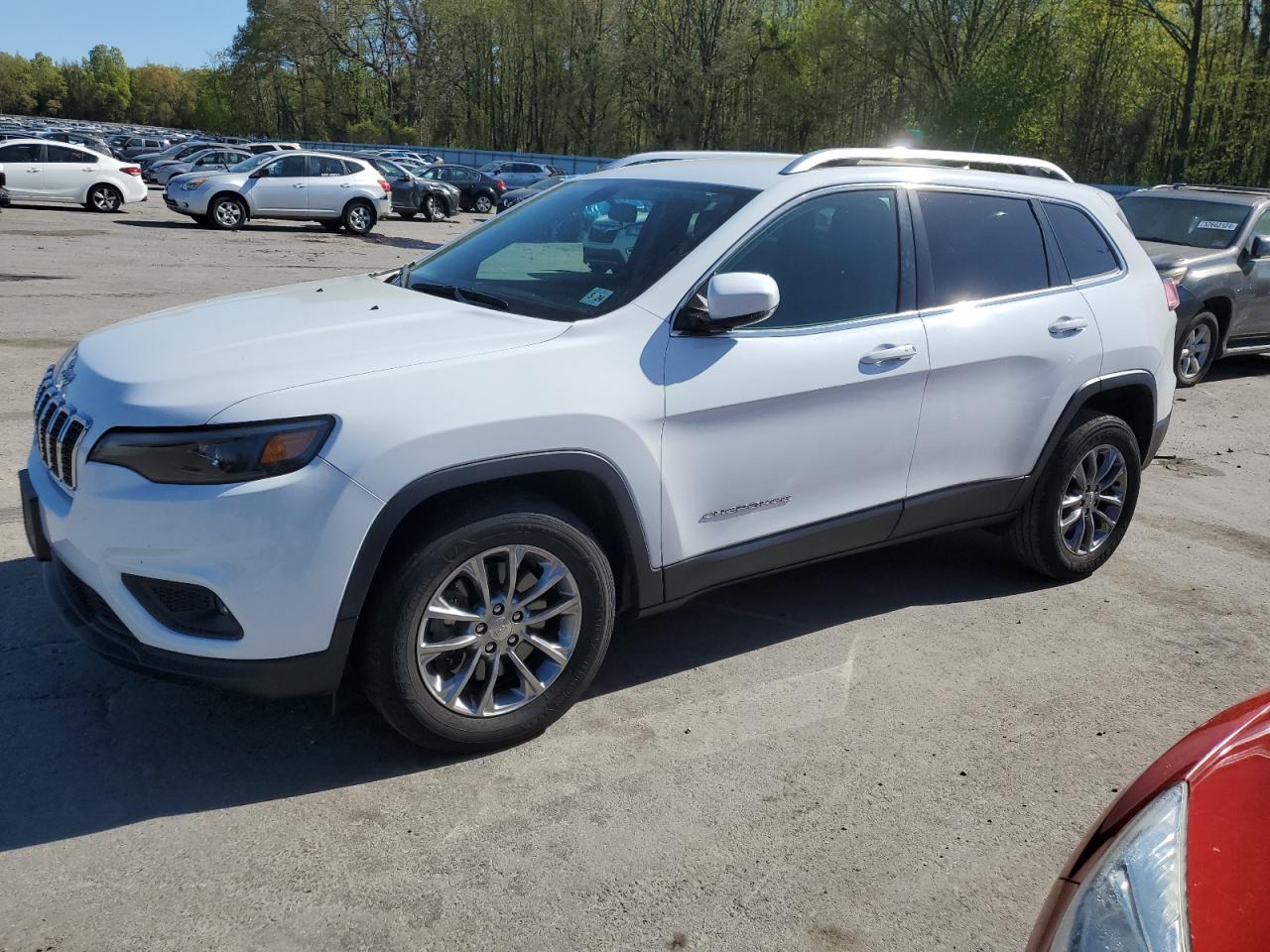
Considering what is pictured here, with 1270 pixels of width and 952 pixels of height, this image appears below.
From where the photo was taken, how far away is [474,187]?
1353 inches

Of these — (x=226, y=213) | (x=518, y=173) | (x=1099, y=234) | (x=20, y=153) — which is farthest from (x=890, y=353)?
(x=518, y=173)

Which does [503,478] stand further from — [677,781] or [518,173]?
[518,173]

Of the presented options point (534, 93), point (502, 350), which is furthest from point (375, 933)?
point (534, 93)

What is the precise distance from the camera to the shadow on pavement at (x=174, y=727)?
312 centimetres

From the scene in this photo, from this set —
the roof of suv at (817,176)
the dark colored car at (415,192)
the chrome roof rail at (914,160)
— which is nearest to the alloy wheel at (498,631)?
the roof of suv at (817,176)

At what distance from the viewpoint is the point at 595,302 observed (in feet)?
12.0

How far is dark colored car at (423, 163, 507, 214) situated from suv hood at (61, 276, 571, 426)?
3142cm

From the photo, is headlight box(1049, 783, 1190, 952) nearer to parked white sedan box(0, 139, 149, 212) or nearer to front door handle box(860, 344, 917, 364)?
front door handle box(860, 344, 917, 364)

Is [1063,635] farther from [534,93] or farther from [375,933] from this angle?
[534,93]

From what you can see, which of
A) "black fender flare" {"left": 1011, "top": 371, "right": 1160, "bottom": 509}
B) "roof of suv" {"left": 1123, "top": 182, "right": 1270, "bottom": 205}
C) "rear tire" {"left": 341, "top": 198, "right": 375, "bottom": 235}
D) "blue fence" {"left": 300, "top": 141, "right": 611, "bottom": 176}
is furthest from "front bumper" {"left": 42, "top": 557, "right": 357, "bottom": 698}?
"blue fence" {"left": 300, "top": 141, "right": 611, "bottom": 176}

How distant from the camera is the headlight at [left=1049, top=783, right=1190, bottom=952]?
4.99 ft

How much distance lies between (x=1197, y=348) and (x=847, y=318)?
7.90 meters

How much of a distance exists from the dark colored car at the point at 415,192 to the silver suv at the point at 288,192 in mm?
4529

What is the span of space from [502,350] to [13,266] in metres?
13.1
